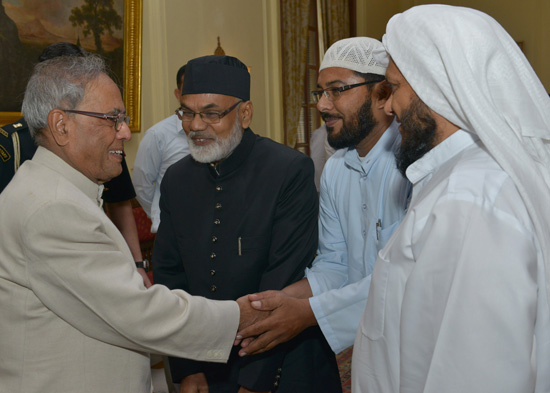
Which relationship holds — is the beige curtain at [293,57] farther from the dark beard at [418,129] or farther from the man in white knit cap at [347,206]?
the dark beard at [418,129]

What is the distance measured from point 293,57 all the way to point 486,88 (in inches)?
285

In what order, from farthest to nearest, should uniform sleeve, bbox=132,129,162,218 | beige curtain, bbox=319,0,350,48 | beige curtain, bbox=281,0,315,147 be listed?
beige curtain, bbox=319,0,350,48 < beige curtain, bbox=281,0,315,147 < uniform sleeve, bbox=132,129,162,218

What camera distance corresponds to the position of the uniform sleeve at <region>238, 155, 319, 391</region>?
2.17 meters

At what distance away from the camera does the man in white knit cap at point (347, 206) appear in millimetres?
2178

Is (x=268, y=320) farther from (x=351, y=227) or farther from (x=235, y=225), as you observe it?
(x=351, y=227)

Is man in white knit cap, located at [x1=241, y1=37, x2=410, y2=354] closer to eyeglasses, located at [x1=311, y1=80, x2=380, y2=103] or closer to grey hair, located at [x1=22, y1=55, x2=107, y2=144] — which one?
eyeglasses, located at [x1=311, y1=80, x2=380, y2=103]

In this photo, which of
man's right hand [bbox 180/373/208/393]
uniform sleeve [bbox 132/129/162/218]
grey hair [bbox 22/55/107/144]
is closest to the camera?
grey hair [bbox 22/55/107/144]

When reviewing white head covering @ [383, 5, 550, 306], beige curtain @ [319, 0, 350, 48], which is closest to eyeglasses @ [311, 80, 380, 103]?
white head covering @ [383, 5, 550, 306]

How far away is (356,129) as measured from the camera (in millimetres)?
2473

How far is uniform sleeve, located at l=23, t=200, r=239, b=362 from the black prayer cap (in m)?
0.95

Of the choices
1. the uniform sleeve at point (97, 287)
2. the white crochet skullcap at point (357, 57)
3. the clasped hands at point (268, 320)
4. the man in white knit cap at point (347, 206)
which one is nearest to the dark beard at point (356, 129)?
the man in white knit cap at point (347, 206)

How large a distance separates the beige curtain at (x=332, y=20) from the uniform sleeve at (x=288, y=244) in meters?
7.29

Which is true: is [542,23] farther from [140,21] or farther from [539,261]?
[539,261]

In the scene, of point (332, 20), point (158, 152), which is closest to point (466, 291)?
point (158, 152)
